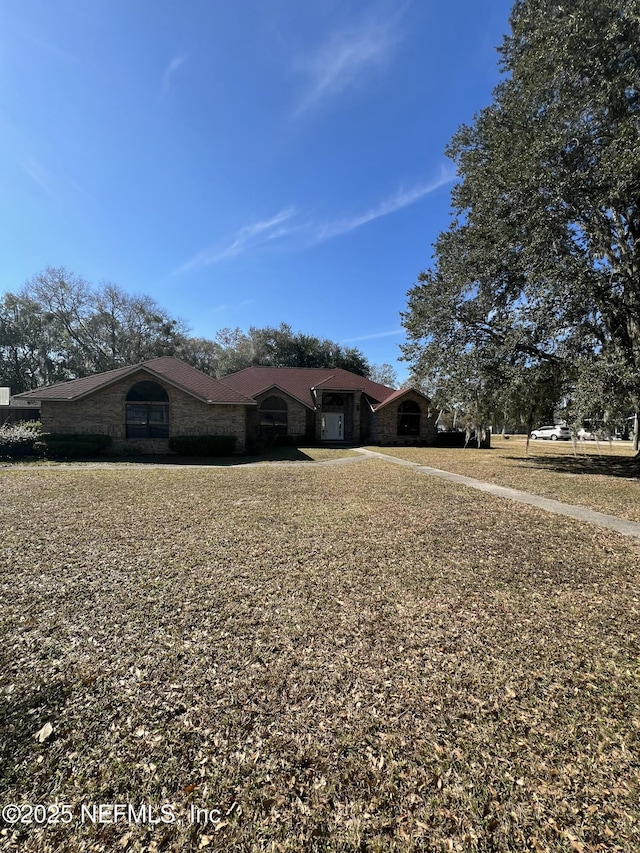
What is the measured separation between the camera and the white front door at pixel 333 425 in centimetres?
2727

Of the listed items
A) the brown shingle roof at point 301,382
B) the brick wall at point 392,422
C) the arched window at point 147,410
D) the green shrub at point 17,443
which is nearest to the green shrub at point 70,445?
the green shrub at point 17,443

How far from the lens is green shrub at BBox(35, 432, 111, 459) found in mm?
15742

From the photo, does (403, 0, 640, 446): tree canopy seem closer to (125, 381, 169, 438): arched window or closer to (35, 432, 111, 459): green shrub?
(125, 381, 169, 438): arched window

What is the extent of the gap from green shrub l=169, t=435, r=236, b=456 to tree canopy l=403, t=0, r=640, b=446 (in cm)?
1009

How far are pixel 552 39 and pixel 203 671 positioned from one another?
16546 millimetres

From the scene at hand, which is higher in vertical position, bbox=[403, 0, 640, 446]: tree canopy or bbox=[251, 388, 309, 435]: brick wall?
bbox=[403, 0, 640, 446]: tree canopy

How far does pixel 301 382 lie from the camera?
28.5 meters

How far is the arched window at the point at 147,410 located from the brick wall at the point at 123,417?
0.72 ft

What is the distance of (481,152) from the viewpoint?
1245 centimetres

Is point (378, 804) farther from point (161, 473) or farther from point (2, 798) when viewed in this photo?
point (161, 473)

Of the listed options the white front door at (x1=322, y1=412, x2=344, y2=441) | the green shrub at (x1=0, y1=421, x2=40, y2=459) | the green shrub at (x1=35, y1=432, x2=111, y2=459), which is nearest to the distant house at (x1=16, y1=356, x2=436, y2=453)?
the white front door at (x1=322, y1=412, x2=344, y2=441)

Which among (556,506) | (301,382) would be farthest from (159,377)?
(556,506)

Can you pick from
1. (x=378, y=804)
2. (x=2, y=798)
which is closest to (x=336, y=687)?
(x=378, y=804)

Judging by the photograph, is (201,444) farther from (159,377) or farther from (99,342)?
(99,342)
